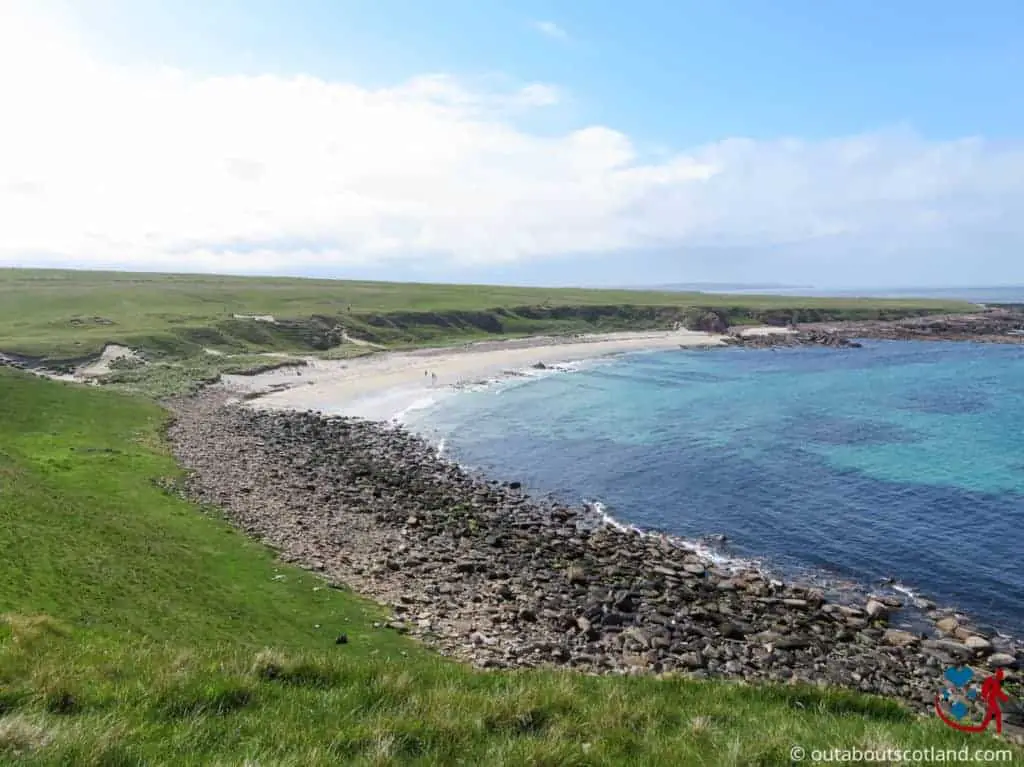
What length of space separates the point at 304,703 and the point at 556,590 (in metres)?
18.0

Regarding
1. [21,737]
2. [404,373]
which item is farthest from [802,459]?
[404,373]

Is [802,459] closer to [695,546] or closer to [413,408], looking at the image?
[695,546]

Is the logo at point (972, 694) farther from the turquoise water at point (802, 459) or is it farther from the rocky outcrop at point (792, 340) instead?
the rocky outcrop at point (792, 340)

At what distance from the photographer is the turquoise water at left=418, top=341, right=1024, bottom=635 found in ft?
109

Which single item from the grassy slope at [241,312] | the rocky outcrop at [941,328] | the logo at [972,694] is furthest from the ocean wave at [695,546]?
the rocky outcrop at [941,328]

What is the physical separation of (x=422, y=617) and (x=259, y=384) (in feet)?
200

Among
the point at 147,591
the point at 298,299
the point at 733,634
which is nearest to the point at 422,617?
the point at 147,591

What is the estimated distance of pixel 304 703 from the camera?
10914 millimetres

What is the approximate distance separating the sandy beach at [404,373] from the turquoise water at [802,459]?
7399 millimetres

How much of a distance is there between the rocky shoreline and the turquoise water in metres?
4.35

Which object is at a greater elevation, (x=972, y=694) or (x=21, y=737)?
(x=21, y=737)

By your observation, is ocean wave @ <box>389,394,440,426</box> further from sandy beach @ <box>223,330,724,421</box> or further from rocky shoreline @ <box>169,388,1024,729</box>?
rocky shoreline @ <box>169,388,1024,729</box>

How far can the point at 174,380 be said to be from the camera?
73000mm

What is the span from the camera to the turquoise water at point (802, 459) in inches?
1312
